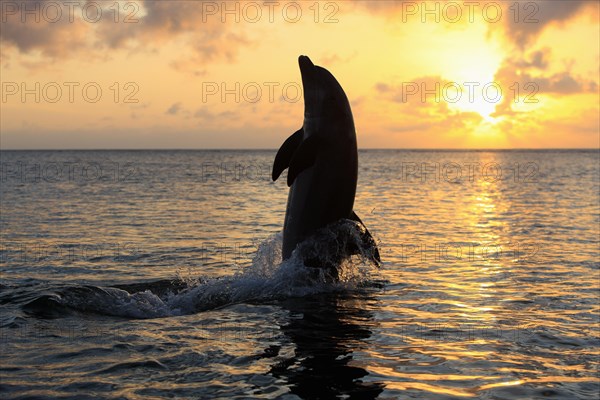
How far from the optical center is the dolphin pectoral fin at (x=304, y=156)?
39.5 ft

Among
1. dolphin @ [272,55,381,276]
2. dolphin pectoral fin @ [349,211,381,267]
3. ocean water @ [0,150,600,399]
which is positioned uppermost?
dolphin @ [272,55,381,276]

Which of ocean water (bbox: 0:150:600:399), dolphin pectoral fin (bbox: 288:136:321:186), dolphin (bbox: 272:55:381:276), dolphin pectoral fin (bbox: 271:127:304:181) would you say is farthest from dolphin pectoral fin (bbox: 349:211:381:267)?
dolphin pectoral fin (bbox: 271:127:304:181)

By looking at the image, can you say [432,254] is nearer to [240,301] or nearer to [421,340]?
[240,301]

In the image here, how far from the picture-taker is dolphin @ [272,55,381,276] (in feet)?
40.8

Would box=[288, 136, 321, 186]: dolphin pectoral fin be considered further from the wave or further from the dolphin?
the wave

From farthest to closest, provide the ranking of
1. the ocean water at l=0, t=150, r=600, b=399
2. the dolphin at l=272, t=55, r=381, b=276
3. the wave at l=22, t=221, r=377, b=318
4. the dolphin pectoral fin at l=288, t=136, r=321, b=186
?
1. the dolphin at l=272, t=55, r=381, b=276
2. the dolphin pectoral fin at l=288, t=136, r=321, b=186
3. the wave at l=22, t=221, r=377, b=318
4. the ocean water at l=0, t=150, r=600, b=399

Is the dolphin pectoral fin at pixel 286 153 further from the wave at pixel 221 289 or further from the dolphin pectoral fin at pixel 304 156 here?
the wave at pixel 221 289

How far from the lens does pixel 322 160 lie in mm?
12453

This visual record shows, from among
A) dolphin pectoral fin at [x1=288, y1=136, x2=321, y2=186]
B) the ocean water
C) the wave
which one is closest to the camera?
the ocean water

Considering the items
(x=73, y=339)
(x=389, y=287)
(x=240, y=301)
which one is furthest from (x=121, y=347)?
(x=389, y=287)

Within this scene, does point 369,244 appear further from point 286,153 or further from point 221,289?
point 221,289

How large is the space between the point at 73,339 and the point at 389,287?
686 cm

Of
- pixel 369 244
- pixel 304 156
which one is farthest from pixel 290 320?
pixel 304 156

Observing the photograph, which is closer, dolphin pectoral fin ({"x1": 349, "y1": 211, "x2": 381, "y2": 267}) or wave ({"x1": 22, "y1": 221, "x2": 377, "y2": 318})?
wave ({"x1": 22, "y1": 221, "x2": 377, "y2": 318})
